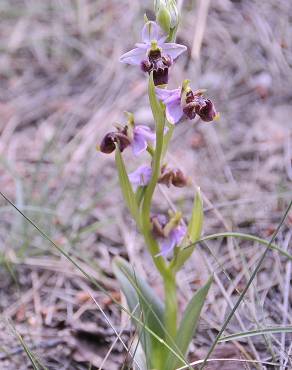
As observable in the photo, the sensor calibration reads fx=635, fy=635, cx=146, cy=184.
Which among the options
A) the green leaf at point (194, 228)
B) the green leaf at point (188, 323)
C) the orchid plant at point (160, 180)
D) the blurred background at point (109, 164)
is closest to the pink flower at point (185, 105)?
the orchid plant at point (160, 180)

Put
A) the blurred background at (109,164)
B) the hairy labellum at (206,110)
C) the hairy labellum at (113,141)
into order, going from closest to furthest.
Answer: the hairy labellum at (206,110), the hairy labellum at (113,141), the blurred background at (109,164)

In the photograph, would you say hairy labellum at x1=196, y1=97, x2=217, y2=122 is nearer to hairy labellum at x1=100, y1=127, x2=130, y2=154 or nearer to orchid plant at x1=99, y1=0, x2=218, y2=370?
orchid plant at x1=99, y1=0, x2=218, y2=370

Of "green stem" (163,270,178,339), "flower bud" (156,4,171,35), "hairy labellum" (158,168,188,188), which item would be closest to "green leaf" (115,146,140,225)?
"hairy labellum" (158,168,188,188)

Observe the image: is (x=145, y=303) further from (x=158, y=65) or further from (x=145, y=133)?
(x=158, y=65)

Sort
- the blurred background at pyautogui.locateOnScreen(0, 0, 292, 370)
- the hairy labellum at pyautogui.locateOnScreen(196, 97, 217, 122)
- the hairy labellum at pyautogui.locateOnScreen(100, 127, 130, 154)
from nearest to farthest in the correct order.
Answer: the hairy labellum at pyautogui.locateOnScreen(196, 97, 217, 122)
the hairy labellum at pyautogui.locateOnScreen(100, 127, 130, 154)
the blurred background at pyautogui.locateOnScreen(0, 0, 292, 370)

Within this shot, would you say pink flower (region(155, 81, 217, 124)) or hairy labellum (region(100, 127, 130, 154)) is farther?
hairy labellum (region(100, 127, 130, 154))

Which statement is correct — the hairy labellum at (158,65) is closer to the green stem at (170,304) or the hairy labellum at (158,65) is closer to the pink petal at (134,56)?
the pink petal at (134,56)
